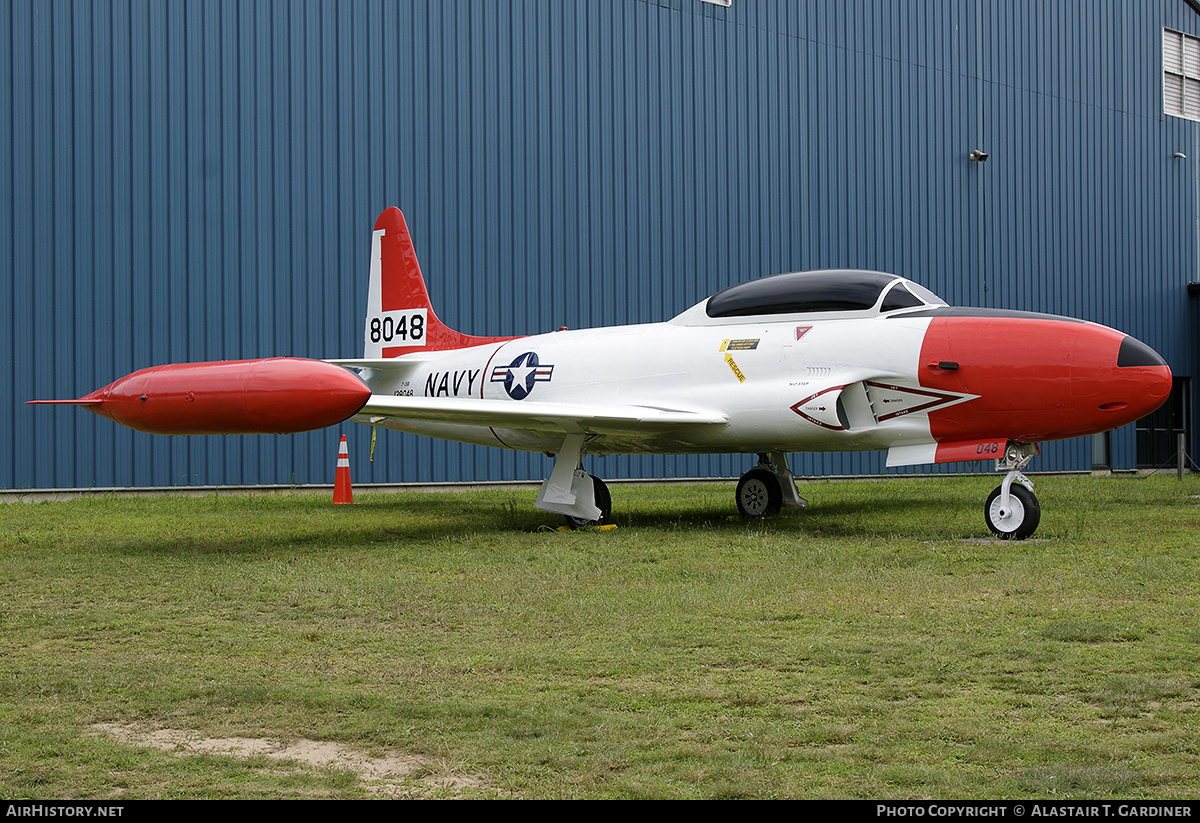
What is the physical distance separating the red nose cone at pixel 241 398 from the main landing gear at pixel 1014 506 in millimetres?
5104

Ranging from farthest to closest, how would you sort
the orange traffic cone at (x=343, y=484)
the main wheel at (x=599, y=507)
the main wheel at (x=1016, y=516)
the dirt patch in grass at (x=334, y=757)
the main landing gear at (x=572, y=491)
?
the orange traffic cone at (x=343, y=484) → the main wheel at (x=599, y=507) → the main landing gear at (x=572, y=491) → the main wheel at (x=1016, y=516) → the dirt patch in grass at (x=334, y=757)

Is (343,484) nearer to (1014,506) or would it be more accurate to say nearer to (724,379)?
(724,379)

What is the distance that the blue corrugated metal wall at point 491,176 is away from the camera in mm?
14250

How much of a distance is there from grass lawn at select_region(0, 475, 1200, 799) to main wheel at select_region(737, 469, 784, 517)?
9.05 ft

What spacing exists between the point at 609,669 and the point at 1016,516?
17.6ft

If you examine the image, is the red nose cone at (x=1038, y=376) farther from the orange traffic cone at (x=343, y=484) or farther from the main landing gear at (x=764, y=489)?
the orange traffic cone at (x=343, y=484)

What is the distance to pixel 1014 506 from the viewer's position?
27.8 ft

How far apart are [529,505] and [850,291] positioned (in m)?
5.49

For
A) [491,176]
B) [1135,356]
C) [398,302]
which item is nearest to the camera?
[1135,356]

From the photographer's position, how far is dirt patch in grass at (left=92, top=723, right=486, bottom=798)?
288 cm

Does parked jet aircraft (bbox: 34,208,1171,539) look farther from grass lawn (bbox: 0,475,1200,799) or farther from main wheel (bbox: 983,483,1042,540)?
grass lawn (bbox: 0,475,1200,799)

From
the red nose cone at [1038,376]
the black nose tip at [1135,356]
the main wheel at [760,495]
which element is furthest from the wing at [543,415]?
the black nose tip at [1135,356]

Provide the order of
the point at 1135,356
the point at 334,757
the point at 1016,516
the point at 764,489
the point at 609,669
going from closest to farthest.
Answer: the point at 334,757 < the point at 609,669 < the point at 1135,356 < the point at 1016,516 < the point at 764,489

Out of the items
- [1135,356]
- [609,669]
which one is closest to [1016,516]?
[1135,356]
